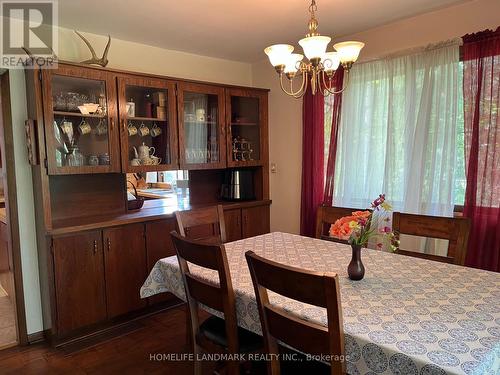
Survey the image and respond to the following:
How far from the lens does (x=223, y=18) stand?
2660 mm

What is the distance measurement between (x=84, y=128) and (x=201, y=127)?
108 centimetres

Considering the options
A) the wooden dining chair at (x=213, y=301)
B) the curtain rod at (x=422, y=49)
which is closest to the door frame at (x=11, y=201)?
the wooden dining chair at (x=213, y=301)

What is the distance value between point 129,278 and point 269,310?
1.91 metres

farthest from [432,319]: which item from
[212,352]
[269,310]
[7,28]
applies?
[7,28]

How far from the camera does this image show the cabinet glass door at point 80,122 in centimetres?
249

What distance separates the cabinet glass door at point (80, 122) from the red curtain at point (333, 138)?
1870 millimetres

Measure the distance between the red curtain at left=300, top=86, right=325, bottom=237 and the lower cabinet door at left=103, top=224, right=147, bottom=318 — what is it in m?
1.60

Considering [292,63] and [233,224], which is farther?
[233,224]

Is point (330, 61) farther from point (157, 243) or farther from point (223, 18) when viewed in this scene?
point (157, 243)

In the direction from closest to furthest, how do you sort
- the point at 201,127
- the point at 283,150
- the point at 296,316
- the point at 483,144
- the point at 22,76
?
1. the point at 296,316
2. the point at 483,144
3. the point at 22,76
4. the point at 201,127
5. the point at 283,150

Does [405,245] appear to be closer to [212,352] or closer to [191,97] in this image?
[212,352]

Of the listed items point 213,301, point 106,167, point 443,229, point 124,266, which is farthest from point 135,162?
point 443,229

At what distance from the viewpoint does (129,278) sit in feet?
9.37

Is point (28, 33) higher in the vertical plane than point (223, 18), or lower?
lower
